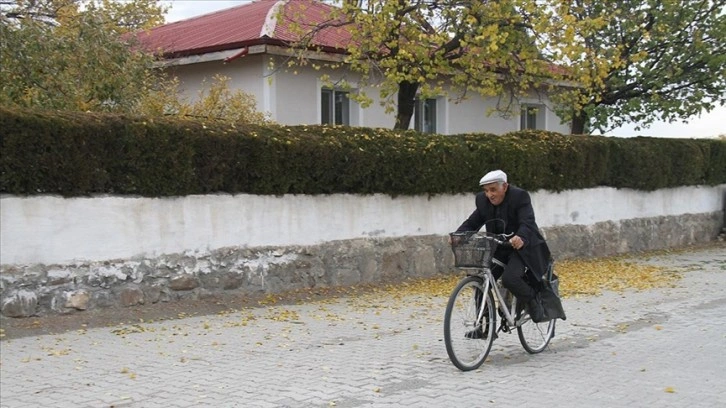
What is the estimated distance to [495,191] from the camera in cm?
766

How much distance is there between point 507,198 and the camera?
7.75 meters

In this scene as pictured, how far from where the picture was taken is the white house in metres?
17.0

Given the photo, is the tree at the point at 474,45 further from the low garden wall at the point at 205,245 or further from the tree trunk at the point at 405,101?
the low garden wall at the point at 205,245

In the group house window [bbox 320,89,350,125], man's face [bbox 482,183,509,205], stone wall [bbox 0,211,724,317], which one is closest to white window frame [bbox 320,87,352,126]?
house window [bbox 320,89,350,125]

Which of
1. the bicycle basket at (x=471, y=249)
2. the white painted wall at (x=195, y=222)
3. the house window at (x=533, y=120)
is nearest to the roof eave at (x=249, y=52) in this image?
the white painted wall at (x=195, y=222)

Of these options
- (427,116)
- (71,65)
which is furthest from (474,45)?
(71,65)

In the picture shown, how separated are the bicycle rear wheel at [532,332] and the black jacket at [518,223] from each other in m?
0.44

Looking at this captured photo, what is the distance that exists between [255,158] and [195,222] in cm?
121

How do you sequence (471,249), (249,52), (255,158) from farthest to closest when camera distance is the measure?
(249,52), (255,158), (471,249)

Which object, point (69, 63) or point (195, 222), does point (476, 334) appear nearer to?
point (195, 222)

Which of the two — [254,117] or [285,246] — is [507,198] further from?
[254,117]

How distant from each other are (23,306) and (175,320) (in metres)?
1.70

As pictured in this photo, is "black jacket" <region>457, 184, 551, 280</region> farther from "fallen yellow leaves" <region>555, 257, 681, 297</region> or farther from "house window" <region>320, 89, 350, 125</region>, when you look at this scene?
"house window" <region>320, 89, 350, 125</region>

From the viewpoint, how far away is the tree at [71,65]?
1197 cm
